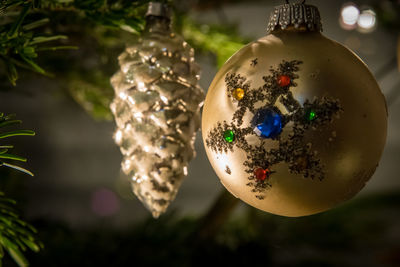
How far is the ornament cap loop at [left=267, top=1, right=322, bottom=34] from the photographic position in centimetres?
31

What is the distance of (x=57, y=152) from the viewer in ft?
4.42

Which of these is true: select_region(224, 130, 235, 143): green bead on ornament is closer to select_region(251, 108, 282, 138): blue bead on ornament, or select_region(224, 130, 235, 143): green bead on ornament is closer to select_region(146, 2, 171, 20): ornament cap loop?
select_region(251, 108, 282, 138): blue bead on ornament

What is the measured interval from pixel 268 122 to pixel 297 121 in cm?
2

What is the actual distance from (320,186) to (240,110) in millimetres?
79

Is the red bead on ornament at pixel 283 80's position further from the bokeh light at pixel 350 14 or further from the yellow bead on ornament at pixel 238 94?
the bokeh light at pixel 350 14

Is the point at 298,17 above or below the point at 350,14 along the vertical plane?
above

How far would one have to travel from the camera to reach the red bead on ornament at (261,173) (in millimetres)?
290

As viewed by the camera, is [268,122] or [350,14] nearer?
[268,122]

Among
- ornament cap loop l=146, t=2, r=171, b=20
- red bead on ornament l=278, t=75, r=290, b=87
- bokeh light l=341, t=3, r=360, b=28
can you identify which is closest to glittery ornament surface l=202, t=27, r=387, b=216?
red bead on ornament l=278, t=75, r=290, b=87

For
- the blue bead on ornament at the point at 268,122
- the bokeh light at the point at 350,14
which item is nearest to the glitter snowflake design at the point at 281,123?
the blue bead on ornament at the point at 268,122

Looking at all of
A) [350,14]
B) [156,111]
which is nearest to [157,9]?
[156,111]

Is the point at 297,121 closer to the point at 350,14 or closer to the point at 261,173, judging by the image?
the point at 261,173

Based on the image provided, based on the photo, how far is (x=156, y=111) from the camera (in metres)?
0.36

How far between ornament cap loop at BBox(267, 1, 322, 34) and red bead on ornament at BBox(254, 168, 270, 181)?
0.36ft
